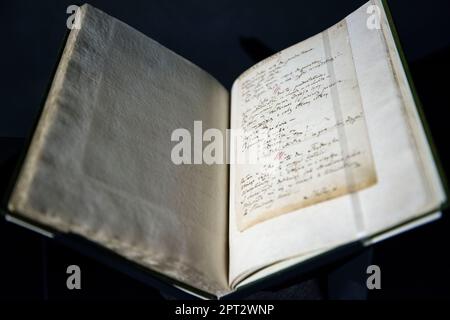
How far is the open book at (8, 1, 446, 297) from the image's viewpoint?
584mm

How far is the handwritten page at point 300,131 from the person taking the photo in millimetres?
661

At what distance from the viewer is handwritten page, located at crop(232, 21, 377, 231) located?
66cm

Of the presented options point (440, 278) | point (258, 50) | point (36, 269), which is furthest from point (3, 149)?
point (440, 278)

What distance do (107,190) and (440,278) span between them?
1.82ft

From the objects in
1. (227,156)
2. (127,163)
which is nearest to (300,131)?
(227,156)

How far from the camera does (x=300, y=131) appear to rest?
754 millimetres

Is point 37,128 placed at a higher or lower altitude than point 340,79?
lower

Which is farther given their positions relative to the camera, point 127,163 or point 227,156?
point 227,156

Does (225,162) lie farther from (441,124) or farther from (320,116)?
(441,124)

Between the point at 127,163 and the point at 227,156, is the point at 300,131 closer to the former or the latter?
the point at 227,156

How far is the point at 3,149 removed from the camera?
94 centimetres

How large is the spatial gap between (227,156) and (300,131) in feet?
0.51

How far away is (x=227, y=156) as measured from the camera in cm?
85

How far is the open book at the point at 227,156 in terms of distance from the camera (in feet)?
1.92
